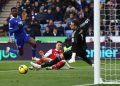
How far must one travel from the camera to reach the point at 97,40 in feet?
39.8

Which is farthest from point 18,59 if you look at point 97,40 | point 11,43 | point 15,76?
point 97,40

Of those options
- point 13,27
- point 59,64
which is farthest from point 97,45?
point 13,27

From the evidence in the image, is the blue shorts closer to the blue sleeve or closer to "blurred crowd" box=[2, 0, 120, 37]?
the blue sleeve

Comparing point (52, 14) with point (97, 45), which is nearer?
point (97, 45)

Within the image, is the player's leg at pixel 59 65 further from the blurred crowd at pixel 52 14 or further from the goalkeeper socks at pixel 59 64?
the blurred crowd at pixel 52 14

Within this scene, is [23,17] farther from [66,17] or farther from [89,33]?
[89,33]

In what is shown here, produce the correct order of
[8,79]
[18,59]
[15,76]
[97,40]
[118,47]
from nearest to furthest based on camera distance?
[97,40] < [8,79] < [15,76] < [118,47] < [18,59]

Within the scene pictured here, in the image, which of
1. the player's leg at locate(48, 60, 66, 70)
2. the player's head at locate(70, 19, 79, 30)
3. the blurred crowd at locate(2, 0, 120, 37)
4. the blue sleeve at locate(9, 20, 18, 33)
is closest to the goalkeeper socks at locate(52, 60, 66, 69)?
the player's leg at locate(48, 60, 66, 70)

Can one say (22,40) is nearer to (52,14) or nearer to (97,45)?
(52,14)

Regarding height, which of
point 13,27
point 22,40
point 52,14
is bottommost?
point 22,40

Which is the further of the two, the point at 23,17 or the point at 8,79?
the point at 23,17

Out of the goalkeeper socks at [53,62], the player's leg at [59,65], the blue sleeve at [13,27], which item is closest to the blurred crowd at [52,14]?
the blue sleeve at [13,27]

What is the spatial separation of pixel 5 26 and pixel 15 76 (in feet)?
45.9

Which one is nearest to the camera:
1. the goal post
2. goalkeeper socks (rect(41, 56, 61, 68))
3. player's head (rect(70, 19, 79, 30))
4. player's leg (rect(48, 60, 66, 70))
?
the goal post
